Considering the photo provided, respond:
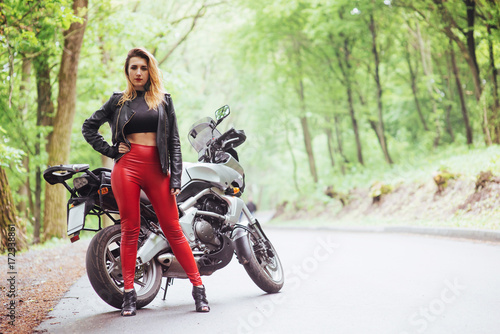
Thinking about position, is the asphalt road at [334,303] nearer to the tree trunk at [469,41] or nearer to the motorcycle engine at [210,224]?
the motorcycle engine at [210,224]

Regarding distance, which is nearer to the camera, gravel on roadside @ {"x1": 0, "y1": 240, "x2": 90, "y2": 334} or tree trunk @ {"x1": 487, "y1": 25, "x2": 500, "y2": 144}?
gravel on roadside @ {"x1": 0, "y1": 240, "x2": 90, "y2": 334}

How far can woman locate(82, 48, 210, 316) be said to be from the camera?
436 centimetres

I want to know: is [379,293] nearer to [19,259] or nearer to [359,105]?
[19,259]

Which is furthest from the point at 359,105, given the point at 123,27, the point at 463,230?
the point at 463,230

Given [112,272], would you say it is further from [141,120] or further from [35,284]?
[35,284]

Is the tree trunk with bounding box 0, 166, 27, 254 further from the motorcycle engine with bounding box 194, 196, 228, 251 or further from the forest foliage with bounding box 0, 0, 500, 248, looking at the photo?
the motorcycle engine with bounding box 194, 196, 228, 251

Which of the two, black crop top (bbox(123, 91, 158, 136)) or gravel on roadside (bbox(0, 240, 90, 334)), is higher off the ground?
black crop top (bbox(123, 91, 158, 136))

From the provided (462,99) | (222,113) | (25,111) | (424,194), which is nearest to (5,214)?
(222,113)

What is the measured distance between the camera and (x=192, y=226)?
4.96 m

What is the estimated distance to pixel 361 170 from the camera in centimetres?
2341

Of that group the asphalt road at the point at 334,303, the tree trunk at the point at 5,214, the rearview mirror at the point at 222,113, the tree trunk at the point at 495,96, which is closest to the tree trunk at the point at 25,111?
the tree trunk at the point at 5,214

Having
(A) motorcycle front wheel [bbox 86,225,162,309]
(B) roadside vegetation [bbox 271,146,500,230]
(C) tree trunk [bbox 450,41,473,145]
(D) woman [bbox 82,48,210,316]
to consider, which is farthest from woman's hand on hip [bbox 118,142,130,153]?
(C) tree trunk [bbox 450,41,473,145]

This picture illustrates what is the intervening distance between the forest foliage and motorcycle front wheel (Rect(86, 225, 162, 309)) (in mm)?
4812

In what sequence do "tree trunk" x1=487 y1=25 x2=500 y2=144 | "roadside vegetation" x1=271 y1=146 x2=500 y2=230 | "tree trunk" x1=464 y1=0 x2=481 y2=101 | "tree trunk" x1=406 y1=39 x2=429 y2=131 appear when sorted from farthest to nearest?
"tree trunk" x1=406 y1=39 x2=429 y2=131 < "tree trunk" x1=464 y1=0 x2=481 y2=101 < "tree trunk" x1=487 y1=25 x2=500 y2=144 < "roadside vegetation" x1=271 y1=146 x2=500 y2=230
